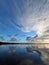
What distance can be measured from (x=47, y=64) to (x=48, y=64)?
0.63 feet

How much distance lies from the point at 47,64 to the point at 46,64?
0.19 meters

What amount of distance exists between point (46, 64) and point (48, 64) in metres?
0.37

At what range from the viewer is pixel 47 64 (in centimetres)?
2203

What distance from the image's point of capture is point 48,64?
21953mm

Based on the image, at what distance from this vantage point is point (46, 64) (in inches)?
868
